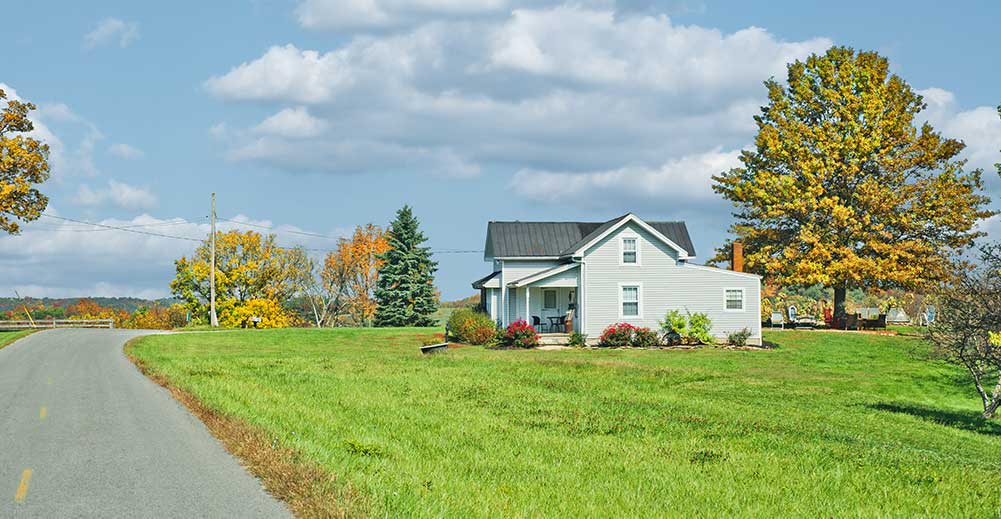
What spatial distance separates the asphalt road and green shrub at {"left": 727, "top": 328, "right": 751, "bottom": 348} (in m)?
28.1

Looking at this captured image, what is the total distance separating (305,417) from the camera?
49.2ft

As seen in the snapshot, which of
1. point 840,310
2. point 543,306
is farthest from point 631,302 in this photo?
point 840,310

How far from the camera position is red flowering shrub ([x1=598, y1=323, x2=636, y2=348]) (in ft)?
136

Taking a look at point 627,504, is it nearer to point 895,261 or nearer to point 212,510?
point 212,510

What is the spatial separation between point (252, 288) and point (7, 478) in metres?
61.5

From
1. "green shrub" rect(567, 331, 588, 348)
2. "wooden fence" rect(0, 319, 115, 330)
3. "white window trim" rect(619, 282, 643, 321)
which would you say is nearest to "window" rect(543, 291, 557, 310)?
"white window trim" rect(619, 282, 643, 321)

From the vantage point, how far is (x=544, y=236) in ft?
159

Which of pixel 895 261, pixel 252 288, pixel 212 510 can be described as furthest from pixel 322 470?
pixel 252 288

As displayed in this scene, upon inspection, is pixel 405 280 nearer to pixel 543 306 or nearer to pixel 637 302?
pixel 543 306

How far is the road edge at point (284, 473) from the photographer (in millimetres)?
8461

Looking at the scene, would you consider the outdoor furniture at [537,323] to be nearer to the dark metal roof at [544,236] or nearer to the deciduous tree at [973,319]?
the dark metal roof at [544,236]

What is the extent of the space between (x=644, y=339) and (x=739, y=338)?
452cm

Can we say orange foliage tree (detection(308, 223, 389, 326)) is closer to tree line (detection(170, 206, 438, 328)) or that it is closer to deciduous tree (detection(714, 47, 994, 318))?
tree line (detection(170, 206, 438, 328))

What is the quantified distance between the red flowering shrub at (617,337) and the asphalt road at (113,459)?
2359 centimetres
